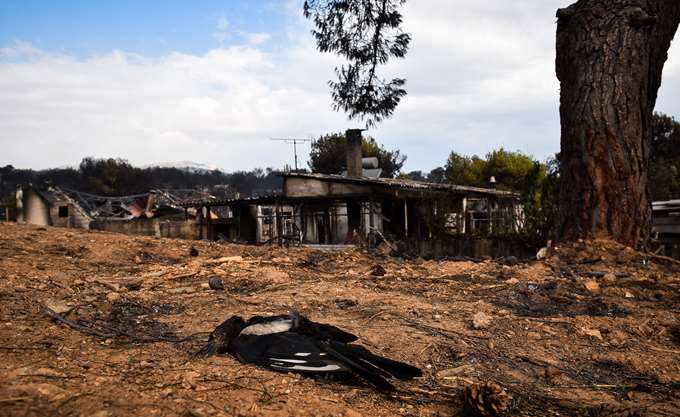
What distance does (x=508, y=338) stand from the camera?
158 inches

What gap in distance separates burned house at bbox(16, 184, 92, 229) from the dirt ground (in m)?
24.8

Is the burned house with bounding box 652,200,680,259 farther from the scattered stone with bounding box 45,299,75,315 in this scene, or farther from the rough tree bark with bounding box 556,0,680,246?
the scattered stone with bounding box 45,299,75,315

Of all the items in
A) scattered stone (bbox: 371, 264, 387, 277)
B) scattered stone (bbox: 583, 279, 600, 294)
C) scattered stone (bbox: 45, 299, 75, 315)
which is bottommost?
scattered stone (bbox: 583, 279, 600, 294)

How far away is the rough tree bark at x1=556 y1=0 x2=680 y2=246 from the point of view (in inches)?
A: 306

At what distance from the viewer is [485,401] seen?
2.53 m

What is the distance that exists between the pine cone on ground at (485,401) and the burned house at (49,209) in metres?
31.4

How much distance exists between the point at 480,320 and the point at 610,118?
16.9ft

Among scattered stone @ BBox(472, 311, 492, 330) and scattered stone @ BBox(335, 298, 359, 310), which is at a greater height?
scattered stone @ BBox(335, 298, 359, 310)

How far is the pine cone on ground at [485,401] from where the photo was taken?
2.52 m

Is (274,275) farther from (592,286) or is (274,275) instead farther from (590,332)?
(592,286)

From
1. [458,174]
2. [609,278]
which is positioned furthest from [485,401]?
[458,174]

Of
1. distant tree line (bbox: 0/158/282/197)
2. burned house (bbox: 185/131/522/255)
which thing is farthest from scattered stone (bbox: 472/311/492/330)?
distant tree line (bbox: 0/158/282/197)

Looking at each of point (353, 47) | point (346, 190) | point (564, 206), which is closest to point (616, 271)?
point (564, 206)

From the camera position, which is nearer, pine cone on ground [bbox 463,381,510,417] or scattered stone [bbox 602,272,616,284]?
pine cone on ground [bbox 463,381,510,417]
